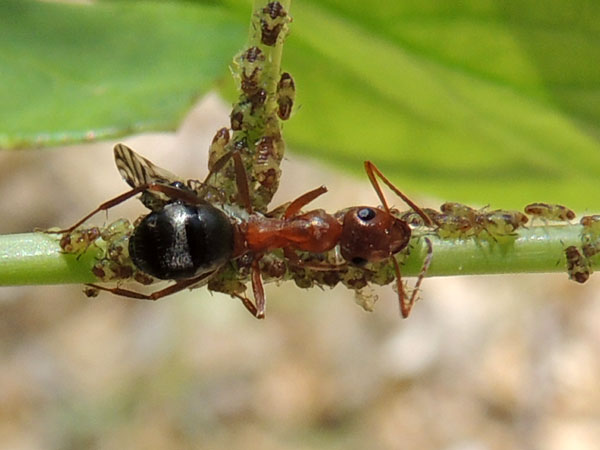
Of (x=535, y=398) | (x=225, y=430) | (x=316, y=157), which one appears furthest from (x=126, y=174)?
(x=535, y=398)

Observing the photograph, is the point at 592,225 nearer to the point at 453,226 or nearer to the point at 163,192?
the point at 453,226

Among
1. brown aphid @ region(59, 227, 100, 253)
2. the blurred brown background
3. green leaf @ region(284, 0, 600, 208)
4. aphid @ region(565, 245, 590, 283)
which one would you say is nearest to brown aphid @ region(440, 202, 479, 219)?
aphid @ region(565, 245, 590, 283)

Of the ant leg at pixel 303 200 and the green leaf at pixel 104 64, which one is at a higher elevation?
the green leaf at pixel 104 64

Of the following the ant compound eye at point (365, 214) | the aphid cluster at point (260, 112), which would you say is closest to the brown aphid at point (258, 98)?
the aphid cluster at point (260, 112)

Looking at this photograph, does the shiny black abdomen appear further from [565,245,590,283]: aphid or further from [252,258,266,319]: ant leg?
[565,245,590,283]: aphid

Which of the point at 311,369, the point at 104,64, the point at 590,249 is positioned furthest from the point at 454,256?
the point at 311,369

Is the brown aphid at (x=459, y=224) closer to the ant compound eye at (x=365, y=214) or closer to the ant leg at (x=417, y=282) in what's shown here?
the ant leg at (x=417, y=282)

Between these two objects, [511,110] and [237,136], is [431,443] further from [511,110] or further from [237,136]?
[237,136]
